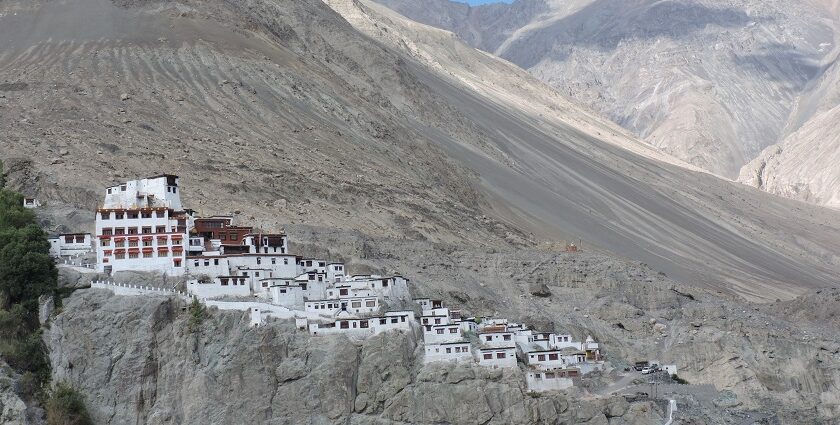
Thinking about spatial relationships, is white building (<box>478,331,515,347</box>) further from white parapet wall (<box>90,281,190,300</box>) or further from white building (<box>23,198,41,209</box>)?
white building (<box>23,198,41,209</box>)

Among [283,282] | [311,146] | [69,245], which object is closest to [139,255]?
[69,245]

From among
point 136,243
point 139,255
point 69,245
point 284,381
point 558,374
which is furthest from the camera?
point 69,245

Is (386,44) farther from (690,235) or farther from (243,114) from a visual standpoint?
(243,114)

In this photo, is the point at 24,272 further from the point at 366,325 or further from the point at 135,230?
the point at 366,325

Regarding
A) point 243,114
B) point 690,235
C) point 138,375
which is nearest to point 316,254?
point 138,375

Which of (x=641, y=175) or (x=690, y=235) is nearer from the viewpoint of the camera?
(x=690, y=235)

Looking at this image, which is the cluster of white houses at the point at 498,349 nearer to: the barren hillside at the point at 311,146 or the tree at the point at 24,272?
the tree at the point at 24,272
